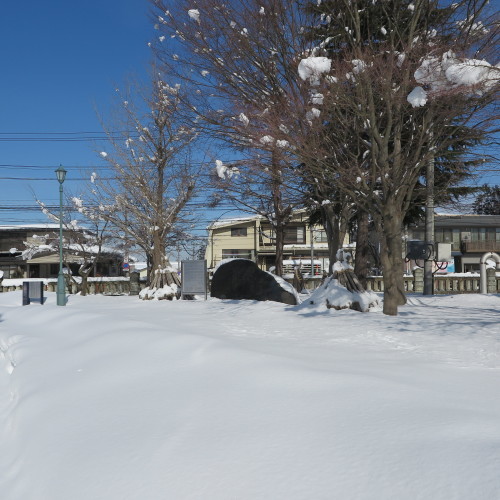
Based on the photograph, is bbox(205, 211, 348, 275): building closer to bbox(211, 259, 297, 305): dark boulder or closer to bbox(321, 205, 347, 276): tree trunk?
bbox(211, 259, 297, 305): dark boulder

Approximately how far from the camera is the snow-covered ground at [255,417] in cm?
295

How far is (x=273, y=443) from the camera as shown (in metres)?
3.38

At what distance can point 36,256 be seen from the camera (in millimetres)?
40062

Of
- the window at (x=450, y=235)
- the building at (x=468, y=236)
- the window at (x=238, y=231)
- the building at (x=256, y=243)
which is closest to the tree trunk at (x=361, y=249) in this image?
the building at (x=256, y=243)

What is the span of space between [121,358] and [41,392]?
1009 mm

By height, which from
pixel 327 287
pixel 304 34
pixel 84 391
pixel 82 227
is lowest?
pixel 84 391

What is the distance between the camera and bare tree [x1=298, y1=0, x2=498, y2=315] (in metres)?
7.85

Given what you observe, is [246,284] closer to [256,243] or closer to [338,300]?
[338,300]

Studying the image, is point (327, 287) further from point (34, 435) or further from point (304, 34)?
point (34, 435)

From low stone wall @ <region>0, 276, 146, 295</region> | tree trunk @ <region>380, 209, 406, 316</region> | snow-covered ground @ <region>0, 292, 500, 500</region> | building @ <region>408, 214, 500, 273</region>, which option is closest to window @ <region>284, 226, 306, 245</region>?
building @ <region>408, 214, 500, 273</region>

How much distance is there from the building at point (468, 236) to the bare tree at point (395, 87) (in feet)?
125

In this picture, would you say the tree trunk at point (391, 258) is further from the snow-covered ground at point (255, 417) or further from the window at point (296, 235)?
the window at point (296, 235)

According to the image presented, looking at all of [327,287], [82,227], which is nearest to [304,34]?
[327,287]

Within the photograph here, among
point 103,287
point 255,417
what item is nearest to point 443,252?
point 255,417
